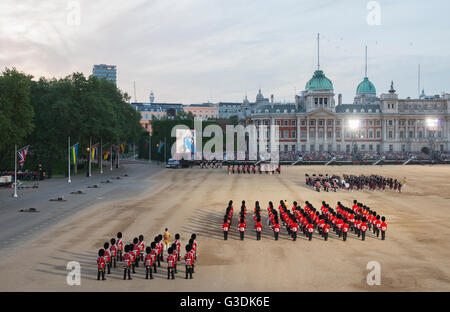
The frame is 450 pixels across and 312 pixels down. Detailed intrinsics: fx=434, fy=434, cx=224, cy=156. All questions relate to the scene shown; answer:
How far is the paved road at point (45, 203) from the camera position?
2589cm

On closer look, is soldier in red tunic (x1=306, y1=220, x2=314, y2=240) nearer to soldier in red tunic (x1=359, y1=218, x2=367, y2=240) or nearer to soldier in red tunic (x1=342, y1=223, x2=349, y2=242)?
soldier in red tunic (x1=342, y1=223, x2=349, y2=242)

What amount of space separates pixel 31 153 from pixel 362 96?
11775cm

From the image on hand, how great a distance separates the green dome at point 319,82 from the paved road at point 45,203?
8191cm

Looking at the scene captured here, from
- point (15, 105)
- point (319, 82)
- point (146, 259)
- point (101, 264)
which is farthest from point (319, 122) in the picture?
point (101, 264)

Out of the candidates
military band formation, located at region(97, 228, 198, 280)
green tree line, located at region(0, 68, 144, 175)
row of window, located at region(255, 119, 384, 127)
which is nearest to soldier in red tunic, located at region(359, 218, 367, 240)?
military band formation, located at region(97, 228, 198, 280)

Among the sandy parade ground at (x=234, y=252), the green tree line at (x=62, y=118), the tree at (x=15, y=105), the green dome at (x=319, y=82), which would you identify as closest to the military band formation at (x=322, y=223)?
the sandy parade ground at (x=234, y=252)

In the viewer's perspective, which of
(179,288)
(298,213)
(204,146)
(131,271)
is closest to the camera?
(179,288)

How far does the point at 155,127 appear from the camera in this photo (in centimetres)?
11475

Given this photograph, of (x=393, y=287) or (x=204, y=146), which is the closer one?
(x=393, y=287)

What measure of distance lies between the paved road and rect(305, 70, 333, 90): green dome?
81907 millimetres

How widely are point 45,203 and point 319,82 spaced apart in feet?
335

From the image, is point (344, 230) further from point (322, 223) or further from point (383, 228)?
point (383, 228)

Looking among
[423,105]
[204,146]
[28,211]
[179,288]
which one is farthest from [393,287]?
[423,105]

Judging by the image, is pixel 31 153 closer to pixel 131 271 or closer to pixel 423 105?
pixel 131 271
